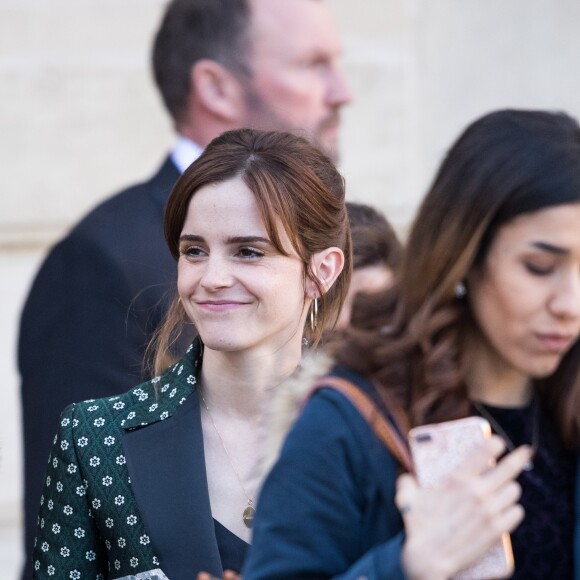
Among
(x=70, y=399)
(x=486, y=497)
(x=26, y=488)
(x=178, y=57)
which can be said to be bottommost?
(x=26, y=488)

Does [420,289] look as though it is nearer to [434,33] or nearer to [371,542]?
[371,542]

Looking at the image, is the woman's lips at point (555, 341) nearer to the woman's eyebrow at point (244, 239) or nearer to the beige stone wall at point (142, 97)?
the woman's eyebrow at point (244, 239)

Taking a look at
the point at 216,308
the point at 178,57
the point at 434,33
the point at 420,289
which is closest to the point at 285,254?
the point at 216,308

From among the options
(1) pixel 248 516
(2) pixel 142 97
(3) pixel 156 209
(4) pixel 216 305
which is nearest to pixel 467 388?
(4) pixel 216 305

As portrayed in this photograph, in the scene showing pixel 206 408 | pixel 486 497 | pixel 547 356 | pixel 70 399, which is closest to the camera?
pixel 486 497

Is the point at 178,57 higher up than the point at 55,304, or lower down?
higher up

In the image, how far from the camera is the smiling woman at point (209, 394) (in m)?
3.04

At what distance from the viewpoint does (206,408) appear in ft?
10.7

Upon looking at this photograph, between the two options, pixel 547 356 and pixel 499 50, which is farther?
pixel 499 50

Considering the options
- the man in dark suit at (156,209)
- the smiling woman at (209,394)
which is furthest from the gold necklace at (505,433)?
the man in dark suit at (156,209)

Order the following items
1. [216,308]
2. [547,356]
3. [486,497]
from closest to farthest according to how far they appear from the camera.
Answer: [486,497], [547,356], [216,308]

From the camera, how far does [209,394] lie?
10.7ft

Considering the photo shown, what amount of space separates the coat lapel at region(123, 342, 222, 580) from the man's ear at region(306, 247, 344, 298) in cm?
32

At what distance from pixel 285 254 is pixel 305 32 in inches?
73.5
